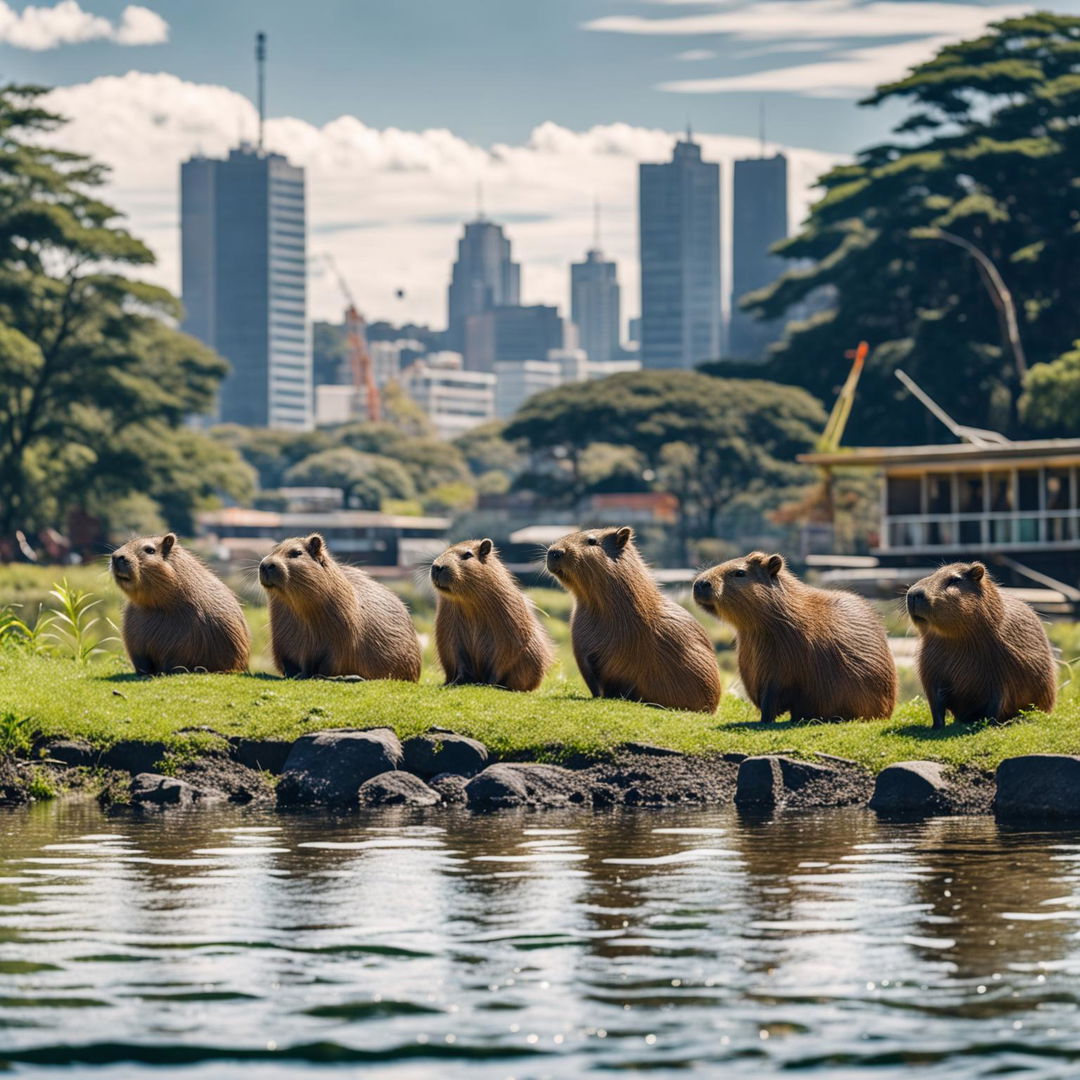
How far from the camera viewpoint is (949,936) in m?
8.11

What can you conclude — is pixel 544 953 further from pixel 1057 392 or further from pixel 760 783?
pixel 1057 392

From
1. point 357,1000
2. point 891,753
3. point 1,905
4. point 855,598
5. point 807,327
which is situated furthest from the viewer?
point 807,327

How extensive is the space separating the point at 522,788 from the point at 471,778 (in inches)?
18.5

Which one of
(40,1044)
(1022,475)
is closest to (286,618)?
(40,1044)

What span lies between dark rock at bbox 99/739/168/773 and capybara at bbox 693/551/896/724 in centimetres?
373

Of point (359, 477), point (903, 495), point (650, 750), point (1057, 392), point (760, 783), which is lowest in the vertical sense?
point (760, 783)

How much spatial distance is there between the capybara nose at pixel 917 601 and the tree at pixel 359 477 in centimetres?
12036

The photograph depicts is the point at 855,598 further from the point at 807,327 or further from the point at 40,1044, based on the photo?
the point at 807,327

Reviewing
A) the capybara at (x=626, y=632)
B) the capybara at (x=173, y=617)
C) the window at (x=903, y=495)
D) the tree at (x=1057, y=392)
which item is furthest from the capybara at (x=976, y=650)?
the tree at (x=1057, y=392)

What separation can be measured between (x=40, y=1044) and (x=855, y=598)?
9091 mm

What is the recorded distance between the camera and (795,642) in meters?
14.1

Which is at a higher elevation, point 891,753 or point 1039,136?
point 1039,136

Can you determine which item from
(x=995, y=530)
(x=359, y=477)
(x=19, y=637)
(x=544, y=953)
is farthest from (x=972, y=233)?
(x=359, y=477)

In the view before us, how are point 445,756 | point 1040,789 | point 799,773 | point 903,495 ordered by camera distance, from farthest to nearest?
1. point 903,495
2. point 445,756
3. point 799,773
4. point 1040,789
